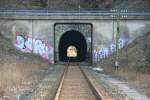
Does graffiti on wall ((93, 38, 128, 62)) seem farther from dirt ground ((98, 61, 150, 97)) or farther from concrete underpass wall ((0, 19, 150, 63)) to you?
dirt ground ((98, 61, 150, 97))

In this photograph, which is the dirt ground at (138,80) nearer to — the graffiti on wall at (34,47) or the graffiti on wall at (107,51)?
the graffiti on wall at (107,51)

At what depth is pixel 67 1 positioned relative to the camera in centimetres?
8606

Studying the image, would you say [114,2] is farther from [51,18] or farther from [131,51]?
[131,51]

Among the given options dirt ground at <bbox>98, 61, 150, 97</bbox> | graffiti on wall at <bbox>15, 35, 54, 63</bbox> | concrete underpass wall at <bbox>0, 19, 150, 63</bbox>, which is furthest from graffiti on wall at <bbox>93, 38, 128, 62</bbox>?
graffiti on wall at <bbox>15, 35, 54, 63</bbox>

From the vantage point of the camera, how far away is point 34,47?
53.8 meters

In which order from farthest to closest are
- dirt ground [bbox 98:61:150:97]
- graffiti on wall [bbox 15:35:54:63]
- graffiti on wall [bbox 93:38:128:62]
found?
graffiti on wall [bbox 15:35:54:63]
graffiti on wall [bbox 93:38:128:62]
dirt ground [bbox 98:61:150:97]

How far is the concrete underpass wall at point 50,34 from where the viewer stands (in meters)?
53.8

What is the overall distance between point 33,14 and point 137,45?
1335 centimetres

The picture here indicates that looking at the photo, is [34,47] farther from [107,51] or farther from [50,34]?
[107,51]

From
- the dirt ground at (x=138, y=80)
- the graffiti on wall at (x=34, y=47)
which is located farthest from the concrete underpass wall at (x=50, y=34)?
the dirt ground at (x=138, y=80)

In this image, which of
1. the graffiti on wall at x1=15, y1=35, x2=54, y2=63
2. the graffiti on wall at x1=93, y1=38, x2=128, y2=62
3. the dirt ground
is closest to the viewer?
the dirt ground

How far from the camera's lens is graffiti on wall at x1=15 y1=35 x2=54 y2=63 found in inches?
2119

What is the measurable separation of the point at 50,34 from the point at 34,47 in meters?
2.67

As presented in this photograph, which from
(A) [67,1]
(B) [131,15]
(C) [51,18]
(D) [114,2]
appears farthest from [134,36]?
(A) [67,1]
